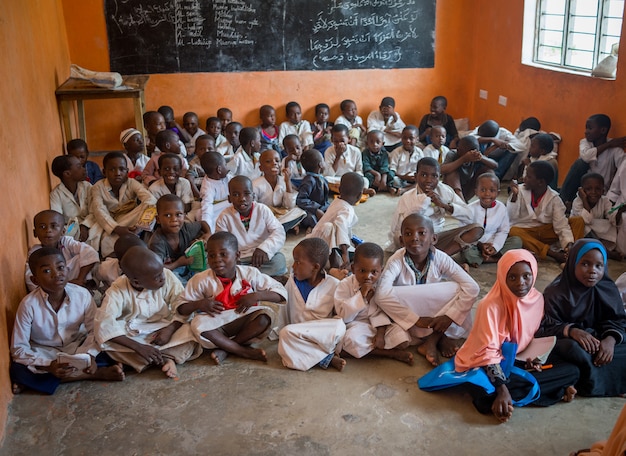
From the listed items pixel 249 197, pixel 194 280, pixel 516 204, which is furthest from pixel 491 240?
pixel 194 280

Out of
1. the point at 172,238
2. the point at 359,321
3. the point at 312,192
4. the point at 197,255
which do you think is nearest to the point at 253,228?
the point at 197,255

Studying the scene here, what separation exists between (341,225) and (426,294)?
99 cm

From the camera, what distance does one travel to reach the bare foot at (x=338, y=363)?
3.10 metres

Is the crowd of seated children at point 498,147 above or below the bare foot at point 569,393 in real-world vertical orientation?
above

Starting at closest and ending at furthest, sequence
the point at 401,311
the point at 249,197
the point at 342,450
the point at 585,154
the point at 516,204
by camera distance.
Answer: the point at 342,450, the point at 401,311, the point at 249,197, the point at 516,204, the point at 585,154

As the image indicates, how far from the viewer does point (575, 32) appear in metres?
5.90

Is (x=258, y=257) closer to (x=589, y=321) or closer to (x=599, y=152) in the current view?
(x=589, y=321)

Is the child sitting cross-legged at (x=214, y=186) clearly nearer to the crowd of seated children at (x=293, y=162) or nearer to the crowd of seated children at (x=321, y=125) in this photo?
the crowd of seated children at (x=293, y=162)

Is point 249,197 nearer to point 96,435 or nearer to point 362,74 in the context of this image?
point 96,435

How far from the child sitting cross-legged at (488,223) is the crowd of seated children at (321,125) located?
280 centimetres

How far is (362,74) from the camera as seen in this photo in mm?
7355

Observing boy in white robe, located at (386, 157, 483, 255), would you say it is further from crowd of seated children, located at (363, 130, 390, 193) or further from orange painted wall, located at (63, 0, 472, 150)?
orange painted wall, located at (63, 0, 472, 150)

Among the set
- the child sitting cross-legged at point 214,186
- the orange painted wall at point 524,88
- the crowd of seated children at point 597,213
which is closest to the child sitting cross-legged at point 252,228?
the child sitting cross-legged at point 214,186

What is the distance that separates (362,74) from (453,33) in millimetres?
1168
